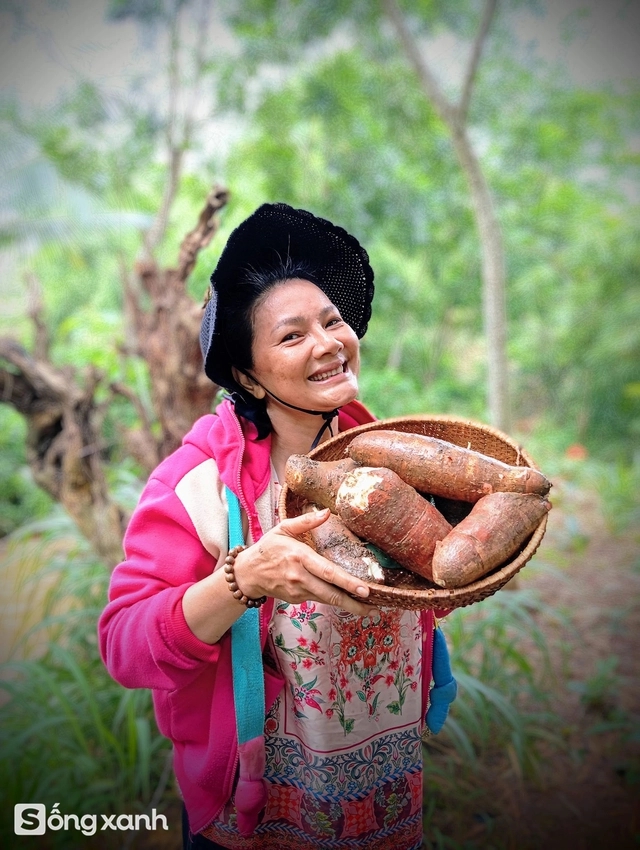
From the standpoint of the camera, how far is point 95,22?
25.4 feet

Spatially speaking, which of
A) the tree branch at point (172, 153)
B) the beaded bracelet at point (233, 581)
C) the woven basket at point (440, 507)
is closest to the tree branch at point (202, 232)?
the woven basket at point (440, 507)

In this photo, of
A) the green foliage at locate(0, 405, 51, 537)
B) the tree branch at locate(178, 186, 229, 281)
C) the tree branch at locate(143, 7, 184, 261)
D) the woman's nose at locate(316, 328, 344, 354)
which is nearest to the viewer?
the woman's nose at locate(316, 328, 344, 354)

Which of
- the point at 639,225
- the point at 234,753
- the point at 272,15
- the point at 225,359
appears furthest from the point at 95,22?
the point at 234,753

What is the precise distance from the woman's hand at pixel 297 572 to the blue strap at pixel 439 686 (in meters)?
0.49

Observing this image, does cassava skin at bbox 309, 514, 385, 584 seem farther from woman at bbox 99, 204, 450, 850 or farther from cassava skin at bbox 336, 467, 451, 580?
woman at bbox 99, 204, 450, 850

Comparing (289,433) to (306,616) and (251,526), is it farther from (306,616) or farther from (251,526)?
(306,616)

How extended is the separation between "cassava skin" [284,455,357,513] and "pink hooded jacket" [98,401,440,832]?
0.37ft

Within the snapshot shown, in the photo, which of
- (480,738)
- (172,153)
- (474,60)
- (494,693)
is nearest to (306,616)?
(494,693)

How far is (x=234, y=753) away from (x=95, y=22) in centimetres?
949

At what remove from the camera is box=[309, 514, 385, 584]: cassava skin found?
94 cm

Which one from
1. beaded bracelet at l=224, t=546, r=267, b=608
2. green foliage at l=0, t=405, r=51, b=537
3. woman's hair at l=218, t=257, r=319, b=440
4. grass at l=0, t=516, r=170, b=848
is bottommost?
grass at l=0, t=516, r=170, b=848

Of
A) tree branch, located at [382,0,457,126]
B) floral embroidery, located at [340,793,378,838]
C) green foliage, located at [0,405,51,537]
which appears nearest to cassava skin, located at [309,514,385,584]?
floral embroidery, located at [340,793,378,838]

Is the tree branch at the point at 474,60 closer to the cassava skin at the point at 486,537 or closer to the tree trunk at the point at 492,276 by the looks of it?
the tree trunk at the point at 492,276

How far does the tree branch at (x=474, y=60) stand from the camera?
11.1 ft
